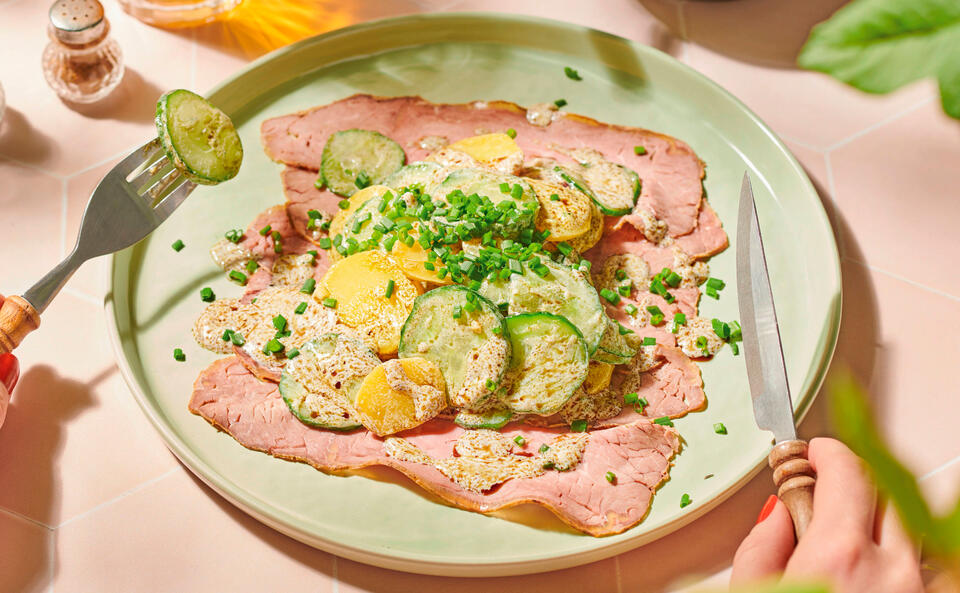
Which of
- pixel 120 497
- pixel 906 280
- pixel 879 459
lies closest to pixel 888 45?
pixel 879 459

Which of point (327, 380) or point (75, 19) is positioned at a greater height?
point (75, 19)

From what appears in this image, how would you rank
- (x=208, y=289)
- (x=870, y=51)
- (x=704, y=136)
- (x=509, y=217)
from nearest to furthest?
(x=870, y=51)
(x=509, y=217)
(x=208, y=289)
(x=704, y=136)

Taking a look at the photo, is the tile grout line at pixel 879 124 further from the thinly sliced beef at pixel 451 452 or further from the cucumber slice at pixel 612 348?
the thinly sliced beef at pixel 451 452

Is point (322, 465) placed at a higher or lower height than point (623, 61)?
lower

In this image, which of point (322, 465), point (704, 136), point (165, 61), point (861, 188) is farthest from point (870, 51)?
point (165, 61)

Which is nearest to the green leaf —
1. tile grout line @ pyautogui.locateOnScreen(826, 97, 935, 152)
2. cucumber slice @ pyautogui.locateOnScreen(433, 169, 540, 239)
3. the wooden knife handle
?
the wooden knife handle

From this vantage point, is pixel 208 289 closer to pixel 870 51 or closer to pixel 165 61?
pixel 165 61

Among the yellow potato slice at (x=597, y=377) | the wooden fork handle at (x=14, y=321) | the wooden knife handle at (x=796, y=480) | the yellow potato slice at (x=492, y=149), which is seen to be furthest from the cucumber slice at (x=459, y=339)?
the wooden fork handle at (x=14, y=321)

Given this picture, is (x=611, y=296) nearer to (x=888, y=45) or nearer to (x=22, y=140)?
(x=888, y=45)
